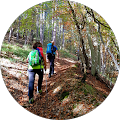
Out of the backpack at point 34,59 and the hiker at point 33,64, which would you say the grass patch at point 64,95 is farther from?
the backpack at point 34,59

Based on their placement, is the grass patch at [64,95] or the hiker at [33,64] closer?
the hiker at [33,64]

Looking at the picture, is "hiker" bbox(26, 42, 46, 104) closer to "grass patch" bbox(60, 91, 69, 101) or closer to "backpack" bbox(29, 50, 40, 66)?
"backpack" bbox(29, 50, 40, 66)

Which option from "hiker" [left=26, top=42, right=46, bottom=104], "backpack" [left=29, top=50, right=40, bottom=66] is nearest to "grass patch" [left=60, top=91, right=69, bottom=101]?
"hiker" [left=26, top=42, right=46, bottom=104]

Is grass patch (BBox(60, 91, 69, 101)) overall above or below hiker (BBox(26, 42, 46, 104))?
below

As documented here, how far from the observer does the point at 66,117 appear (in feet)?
9.35

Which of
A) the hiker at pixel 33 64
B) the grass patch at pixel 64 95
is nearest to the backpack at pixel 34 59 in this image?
the hiker at pixel 33 64

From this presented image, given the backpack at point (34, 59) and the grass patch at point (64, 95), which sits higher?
the backpack at point (34, 59)

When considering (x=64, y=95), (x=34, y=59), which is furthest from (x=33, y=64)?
(x=64, y=95)

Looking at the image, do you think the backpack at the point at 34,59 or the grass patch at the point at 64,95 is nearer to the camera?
the backpack at the point at 34,59

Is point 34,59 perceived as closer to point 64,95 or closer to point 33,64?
point 33,64

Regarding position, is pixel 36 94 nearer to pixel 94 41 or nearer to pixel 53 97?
pixel 53 97

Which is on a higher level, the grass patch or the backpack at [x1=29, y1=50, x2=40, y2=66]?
the backpack at [x1=29, y1=50, x2=40, y2=66]

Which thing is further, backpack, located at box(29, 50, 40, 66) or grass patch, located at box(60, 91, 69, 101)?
grass patch, located at box(60, 91, 69, 101)

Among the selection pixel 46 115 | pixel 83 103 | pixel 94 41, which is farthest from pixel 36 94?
pixel 94 41
